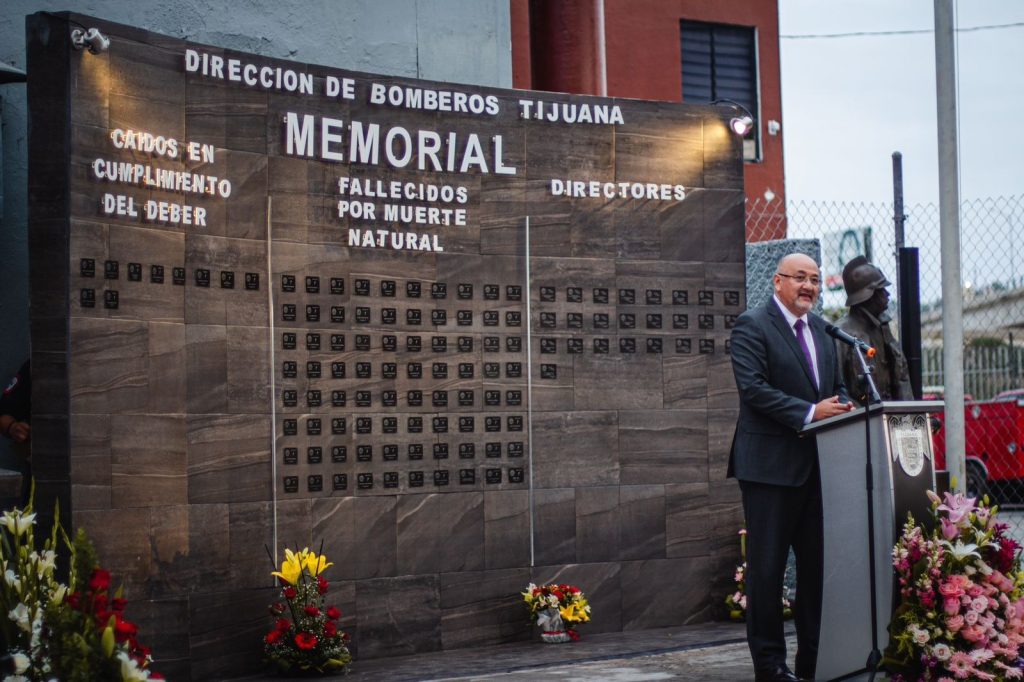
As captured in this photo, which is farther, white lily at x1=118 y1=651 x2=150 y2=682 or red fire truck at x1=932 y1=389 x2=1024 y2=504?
red fire truck at x1=932 y1=389 x2=1024 y2=504

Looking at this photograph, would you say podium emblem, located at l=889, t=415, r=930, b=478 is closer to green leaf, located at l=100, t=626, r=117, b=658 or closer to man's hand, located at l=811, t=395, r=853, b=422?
man's hand, located at l=811, t=395, r=853, b=422

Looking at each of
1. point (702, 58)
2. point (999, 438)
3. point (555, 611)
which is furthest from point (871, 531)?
point (702, 58)

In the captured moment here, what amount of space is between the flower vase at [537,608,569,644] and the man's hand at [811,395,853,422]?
2.92m

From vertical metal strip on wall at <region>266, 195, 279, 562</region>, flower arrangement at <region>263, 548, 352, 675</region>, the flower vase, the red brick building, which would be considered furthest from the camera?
the red brick building

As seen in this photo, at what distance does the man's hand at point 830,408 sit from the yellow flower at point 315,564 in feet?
10.3

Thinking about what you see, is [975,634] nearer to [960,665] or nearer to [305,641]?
[960,665]

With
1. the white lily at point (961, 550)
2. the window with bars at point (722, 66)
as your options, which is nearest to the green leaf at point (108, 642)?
the white lily at point (961, 550)

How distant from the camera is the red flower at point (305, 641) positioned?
8.05 metres

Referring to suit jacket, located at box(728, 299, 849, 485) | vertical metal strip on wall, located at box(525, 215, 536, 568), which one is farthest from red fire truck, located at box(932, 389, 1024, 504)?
suit jacket, located at box(728, 299, 849, 485)

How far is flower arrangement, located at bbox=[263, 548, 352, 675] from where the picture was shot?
26.7 feet

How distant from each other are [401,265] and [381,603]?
7.13 feet

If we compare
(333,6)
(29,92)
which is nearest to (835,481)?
(29,92)

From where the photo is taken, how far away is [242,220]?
852 cm

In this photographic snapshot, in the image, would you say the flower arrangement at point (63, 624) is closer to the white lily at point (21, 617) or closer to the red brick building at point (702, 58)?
the white lily at point (21, 617)
